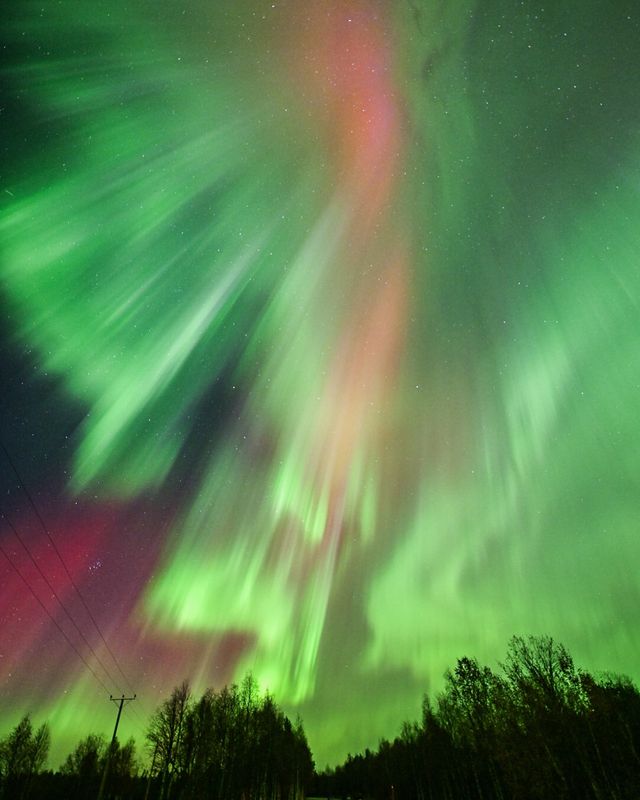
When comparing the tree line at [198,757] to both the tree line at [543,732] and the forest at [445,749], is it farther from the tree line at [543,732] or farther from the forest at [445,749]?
the tree line at [543,732]

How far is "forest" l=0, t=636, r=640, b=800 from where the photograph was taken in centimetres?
3475

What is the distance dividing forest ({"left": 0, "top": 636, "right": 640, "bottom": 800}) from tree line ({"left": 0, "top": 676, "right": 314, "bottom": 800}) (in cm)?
14

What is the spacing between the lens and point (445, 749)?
56.2m

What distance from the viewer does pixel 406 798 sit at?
80.1 metres

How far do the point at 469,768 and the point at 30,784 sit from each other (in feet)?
211

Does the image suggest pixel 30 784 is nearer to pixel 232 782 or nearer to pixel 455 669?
pixel 232 782

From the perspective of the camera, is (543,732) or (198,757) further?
(198,757)

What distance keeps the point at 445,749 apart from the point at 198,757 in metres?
29.1

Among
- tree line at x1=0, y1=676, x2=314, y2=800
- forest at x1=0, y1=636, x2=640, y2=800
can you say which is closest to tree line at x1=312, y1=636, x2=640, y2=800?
forest at x1=0, y1=636, x2=640, y2=800

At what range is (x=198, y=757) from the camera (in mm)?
50938

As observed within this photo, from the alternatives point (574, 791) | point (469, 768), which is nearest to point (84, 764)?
point (469, 768)

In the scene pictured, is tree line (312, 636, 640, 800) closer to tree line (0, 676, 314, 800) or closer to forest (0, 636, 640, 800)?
forest (0, 636, 640, 800)

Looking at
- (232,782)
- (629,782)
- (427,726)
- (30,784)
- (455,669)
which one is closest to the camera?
(629,782)

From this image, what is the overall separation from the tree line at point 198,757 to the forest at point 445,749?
0.14m
